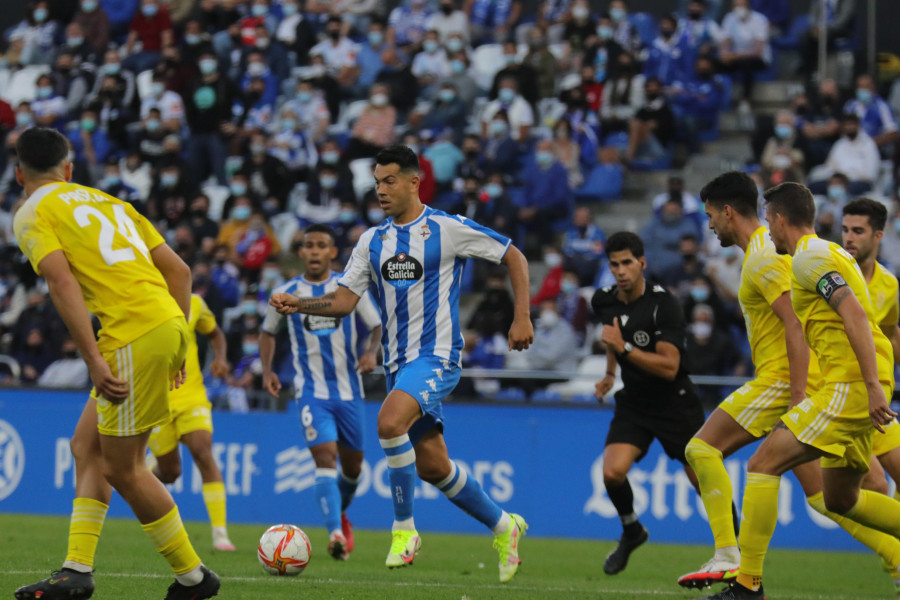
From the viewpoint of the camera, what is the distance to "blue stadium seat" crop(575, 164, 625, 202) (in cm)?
1845

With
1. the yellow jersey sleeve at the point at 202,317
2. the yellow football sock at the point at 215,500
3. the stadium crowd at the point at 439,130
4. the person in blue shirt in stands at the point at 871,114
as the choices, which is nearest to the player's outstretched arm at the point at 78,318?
the yellow jersey sleeve at the point at 202,317

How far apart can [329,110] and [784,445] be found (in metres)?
15.3

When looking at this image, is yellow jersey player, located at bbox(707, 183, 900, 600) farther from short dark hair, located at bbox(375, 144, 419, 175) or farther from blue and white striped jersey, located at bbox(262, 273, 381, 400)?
blue and white striped jersey, located at bbox(262, 273, 381, 400)

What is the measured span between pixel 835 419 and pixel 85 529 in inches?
160

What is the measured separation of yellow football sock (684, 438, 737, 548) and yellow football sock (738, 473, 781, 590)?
0.81 meters

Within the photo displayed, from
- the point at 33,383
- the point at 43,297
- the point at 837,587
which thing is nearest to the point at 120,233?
the point at 837,587

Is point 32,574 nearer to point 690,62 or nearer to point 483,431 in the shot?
point 483,431

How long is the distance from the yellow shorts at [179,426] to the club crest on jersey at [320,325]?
1225mm

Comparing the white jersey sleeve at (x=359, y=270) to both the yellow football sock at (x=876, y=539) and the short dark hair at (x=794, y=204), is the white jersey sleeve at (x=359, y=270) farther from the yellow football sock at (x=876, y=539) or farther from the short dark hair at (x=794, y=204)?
the yellow football sock at (x=876, y=539)

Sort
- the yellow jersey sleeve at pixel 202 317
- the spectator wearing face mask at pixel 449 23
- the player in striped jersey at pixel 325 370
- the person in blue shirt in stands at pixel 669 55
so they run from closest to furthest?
the player in striped jersey at pixel 325 370, the yellow jersey sleeve at pixel 202 317, the person in blue shirt in stands at pixel 669 55, the spectator wearing face mask at pixel 449 23

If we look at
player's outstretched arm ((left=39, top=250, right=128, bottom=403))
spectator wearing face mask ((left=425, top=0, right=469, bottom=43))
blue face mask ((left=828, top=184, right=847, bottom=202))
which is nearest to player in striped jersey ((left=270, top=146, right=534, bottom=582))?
player's outstretched arm ((left=39, top=250, right=128, bottom=403))

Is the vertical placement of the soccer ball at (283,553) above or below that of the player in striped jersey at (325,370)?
below

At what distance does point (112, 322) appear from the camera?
20.0 feet

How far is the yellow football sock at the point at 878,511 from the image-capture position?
706 cm
